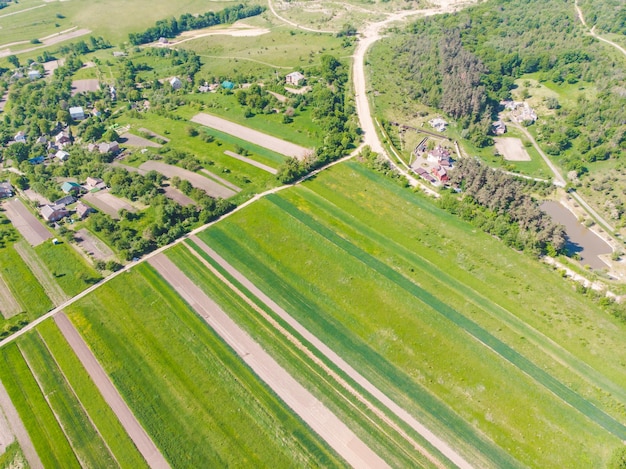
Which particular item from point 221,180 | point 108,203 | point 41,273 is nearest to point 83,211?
point 108,203

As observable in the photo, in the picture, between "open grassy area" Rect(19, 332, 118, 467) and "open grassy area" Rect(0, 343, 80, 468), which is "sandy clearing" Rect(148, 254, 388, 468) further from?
"open grassy area" Rect(0, 343, 80, 468)

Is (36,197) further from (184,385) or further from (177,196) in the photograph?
(184,385)

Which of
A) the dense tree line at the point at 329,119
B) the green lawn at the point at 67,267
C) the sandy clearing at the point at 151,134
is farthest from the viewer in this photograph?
the sandy clearing at the point at 151,134

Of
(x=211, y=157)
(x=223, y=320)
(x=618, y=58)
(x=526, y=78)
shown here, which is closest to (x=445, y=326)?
(x=223, y=320)

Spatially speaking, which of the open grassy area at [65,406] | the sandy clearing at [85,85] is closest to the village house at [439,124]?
the open grassy area at [65,406]

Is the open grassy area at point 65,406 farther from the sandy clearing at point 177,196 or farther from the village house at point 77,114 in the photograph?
the village house at point 77,114

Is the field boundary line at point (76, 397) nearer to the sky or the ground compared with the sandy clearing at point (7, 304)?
nearer to the ground
